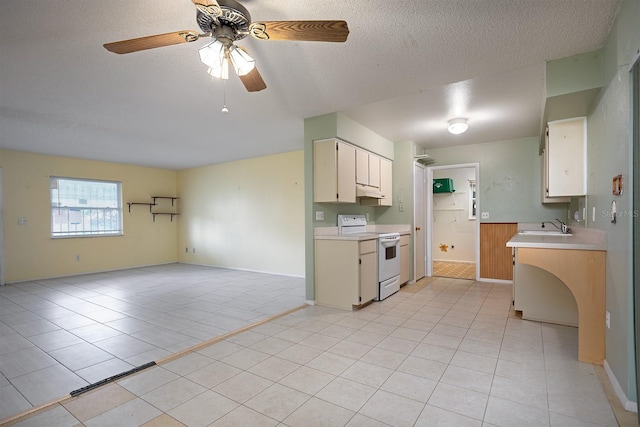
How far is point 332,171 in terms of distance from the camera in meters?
3.76

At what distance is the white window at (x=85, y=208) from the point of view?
20.0ft

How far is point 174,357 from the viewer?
2471 mm

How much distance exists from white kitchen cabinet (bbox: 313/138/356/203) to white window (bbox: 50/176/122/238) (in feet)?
17.9

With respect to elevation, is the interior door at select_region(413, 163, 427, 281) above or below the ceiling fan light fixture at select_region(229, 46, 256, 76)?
below

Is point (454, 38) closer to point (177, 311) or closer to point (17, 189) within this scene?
point (177, 311)

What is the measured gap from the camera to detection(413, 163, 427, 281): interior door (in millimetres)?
5191

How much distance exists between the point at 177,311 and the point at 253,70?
9.91ft

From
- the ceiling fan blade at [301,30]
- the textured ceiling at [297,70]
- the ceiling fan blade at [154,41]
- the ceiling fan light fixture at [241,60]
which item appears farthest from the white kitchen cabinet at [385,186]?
the ceiling fan blade at [154,41]

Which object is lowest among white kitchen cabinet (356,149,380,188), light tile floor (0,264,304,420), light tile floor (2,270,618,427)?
light tile floor (0,264,304,420)

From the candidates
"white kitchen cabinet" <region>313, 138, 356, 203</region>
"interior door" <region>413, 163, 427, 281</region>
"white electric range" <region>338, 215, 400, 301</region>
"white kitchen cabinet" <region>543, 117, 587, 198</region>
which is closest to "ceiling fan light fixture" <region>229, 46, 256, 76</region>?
"white kitchen cabinet" <region>313, 138, 356, 203</region>

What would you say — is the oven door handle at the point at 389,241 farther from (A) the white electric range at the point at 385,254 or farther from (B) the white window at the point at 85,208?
(B) the white window at the point at 85,208

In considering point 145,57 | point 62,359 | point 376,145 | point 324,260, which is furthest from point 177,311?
point 376,145

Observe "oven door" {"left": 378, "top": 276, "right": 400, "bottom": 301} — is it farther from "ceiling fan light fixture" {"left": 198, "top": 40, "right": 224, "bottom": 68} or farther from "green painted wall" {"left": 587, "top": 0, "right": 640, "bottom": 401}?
"ceiling fan light fixture" {"left": 198, "top": 40, "right": 224, "bottom": 68}

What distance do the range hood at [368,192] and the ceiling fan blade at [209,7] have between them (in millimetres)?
2837
